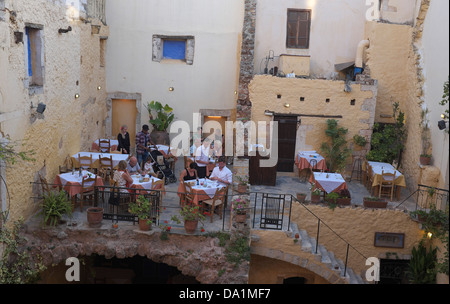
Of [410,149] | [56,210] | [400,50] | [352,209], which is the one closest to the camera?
[56,210]

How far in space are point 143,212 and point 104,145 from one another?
19.3ft

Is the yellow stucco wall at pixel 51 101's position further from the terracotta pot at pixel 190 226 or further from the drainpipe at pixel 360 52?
the drainpipe at pixel 360 52

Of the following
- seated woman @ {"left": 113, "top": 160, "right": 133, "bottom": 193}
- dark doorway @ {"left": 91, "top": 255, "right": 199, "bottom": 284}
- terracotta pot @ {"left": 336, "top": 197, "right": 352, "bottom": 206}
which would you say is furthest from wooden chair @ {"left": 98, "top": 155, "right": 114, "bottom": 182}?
terracotta pot @ {"left": 336, "top": 197, "right": 352, "bottom": 206}

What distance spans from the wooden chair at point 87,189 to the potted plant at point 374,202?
6.97m

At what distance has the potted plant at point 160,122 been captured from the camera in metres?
17.1

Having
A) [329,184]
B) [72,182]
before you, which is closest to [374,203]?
[329,184]

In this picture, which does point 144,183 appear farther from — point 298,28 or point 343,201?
point 298,28

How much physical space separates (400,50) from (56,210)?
1180 centimetres

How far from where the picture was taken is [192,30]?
1708 centimetres

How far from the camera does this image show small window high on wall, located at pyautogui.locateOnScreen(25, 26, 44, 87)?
1071cm

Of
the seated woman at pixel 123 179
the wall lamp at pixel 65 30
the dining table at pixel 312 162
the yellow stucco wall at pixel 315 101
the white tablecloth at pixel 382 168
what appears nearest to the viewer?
the seated woman at pixel 123 179

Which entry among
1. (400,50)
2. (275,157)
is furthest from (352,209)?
(400,50)

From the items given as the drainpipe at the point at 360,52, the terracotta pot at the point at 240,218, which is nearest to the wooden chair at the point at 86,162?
the terracotta pot at the point at 240,218
